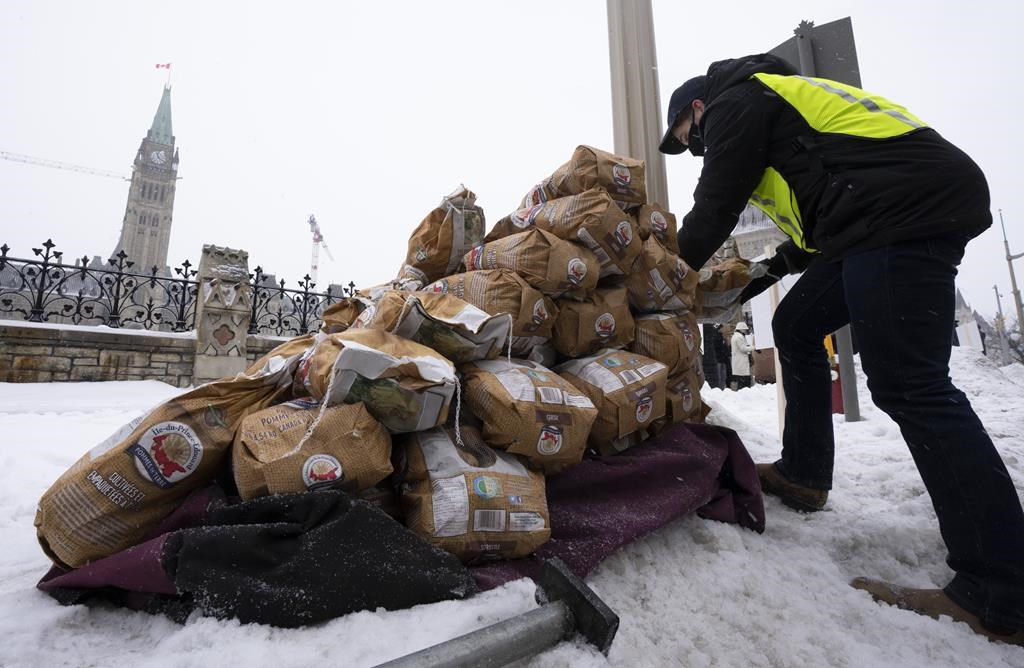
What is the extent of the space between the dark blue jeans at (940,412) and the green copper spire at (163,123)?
86.4 m

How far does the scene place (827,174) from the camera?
1460 millimetres

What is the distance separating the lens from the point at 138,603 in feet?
3.51

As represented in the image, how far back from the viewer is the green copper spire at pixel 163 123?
220ft

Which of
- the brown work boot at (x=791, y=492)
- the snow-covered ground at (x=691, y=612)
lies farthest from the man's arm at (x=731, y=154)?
the snow-covered ground at (x=691, y=612)

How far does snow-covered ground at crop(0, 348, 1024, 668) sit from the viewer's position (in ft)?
2.98

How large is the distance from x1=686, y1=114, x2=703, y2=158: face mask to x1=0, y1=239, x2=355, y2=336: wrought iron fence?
4.10 metres

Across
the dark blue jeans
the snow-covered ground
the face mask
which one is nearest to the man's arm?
the face mask

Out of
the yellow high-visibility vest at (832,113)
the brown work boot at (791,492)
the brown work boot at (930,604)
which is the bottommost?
the brown work boot at (930,604)

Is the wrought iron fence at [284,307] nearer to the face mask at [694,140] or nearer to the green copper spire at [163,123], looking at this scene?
the face mask at [694,140]

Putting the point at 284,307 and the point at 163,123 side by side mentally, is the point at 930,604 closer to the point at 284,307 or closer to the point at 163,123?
the point at 284,307

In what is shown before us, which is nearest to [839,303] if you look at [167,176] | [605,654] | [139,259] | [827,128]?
[827,128]

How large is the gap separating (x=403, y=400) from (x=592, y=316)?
0.87m

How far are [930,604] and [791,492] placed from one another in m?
0.60

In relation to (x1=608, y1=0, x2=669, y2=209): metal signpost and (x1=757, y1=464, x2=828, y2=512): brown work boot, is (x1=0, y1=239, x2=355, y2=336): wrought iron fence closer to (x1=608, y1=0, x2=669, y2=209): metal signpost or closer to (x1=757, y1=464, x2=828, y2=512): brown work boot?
(x1=608, y1=0, x2=669, y2=209): metal signpost
